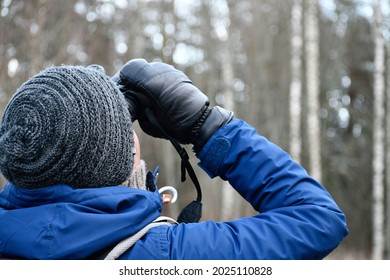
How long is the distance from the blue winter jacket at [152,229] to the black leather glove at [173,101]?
0.71ft

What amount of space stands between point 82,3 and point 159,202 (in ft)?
33.3

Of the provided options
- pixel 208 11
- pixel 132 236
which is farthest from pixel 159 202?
pixel 208 11

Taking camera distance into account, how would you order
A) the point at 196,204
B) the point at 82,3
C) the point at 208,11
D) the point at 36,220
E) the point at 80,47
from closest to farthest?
the point at 36,220 → the point at 196,204 → the point at 80,47 → the point at 82,3 → the point at 208,11

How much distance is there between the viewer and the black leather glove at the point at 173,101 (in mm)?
1272

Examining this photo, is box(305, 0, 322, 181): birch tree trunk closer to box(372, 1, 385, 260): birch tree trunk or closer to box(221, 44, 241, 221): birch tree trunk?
box(372, 1, 385, 260): birch tree trunk

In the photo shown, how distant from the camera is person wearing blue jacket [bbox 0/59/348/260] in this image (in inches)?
42.2

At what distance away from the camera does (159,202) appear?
1185mm

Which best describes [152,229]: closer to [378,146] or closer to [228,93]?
[378,146]

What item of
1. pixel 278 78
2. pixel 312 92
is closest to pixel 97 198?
pixel 312 92

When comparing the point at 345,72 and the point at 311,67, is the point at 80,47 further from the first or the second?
the point at 345,72

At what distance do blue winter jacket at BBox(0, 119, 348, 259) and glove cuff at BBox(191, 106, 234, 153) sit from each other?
206 mm

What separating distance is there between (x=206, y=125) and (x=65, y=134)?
0.39 metres

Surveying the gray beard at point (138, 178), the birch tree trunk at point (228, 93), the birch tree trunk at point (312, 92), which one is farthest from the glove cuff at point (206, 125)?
the birch tree trunk at point (228, 93)

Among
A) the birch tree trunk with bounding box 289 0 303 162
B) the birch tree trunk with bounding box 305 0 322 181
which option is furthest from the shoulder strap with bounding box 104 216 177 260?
the birch tree trunk with bounding box 289 0 303 162
